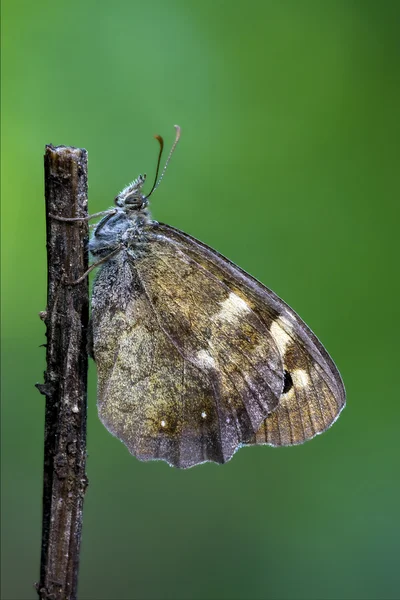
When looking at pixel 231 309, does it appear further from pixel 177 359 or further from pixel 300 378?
pixel 300 378

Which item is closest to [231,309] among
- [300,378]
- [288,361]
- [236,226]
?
[288,361]

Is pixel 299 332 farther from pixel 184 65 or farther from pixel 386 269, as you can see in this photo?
pixel 184 65

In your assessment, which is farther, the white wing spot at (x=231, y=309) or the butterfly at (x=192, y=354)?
the white wing spot at (x=231, y=309)

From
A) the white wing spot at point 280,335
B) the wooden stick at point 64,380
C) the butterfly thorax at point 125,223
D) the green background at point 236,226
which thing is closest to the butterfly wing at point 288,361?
the white wing spot at point 280,335

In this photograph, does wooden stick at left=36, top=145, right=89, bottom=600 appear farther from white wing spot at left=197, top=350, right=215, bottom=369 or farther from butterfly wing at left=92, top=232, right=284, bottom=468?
white wing spot at left=197, top=350, right=215, bottom=369

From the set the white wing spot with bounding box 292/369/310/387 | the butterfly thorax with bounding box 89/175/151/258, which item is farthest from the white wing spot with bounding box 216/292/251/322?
the butterfly thorax with bounding box 89/175/151/258

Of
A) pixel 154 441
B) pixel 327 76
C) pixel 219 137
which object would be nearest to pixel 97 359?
pixel 154 441

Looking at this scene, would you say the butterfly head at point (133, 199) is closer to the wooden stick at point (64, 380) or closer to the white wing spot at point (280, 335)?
the wooden stick at point (64, 380)
